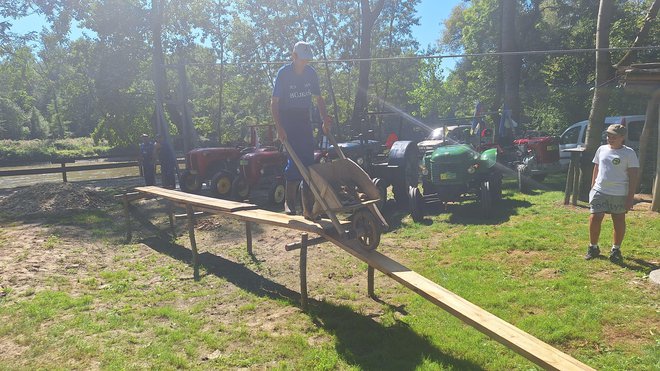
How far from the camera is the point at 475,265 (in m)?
5.39

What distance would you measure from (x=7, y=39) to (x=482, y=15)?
84.3 ft

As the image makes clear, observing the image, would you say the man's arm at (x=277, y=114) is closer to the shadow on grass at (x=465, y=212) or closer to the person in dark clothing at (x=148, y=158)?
the shadow on grass at (x=465, y=212)

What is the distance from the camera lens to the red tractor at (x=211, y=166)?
1117 centimetres

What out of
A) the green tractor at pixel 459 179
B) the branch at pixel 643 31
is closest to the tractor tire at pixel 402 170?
the green tractor at pixel 459 179

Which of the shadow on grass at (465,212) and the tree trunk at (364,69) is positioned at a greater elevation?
the tree trunk at (364,69)

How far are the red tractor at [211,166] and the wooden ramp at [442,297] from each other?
202 inches

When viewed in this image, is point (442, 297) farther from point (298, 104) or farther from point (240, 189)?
point (240, 189)

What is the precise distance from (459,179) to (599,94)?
3.51 metres

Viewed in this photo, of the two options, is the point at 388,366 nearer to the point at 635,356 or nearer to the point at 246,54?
the point at 635,356

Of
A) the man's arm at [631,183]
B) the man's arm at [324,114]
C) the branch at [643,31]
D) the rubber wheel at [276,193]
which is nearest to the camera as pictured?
the man's arm at [631,183]

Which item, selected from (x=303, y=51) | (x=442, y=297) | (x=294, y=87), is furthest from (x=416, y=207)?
(x=442, y=297)

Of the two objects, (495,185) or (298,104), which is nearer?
(298,104)

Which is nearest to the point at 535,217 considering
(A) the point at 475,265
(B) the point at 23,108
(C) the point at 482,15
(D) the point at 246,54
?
(A) the point at 475,265

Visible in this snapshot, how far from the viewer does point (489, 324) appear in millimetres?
2857
